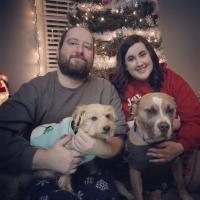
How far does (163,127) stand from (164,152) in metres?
0.20

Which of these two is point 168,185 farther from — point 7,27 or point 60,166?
point 7,27

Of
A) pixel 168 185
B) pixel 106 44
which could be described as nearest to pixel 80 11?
pixel 106 44

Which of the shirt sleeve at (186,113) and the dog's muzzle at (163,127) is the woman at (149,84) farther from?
the dog's muzzle at (163,127)

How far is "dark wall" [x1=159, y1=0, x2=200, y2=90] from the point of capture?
5355 mm

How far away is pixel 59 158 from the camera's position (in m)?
1.43

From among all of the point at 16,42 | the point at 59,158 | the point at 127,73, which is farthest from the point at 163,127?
the point at 16,42

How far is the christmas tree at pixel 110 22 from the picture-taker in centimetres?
325

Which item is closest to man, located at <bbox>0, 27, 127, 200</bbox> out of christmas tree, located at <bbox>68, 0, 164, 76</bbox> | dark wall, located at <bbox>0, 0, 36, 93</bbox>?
christmas tree, located at <bbox>68, 0, 164, 76</bbox>

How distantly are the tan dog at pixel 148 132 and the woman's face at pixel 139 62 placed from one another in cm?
35

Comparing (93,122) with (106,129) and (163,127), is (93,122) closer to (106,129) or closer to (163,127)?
(106,129)

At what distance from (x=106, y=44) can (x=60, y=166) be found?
2102 millimetres

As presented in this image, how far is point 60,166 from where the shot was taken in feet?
4.70

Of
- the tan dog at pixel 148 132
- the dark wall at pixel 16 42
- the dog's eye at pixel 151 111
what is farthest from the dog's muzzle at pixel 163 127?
the dark wall at pixel 16 42

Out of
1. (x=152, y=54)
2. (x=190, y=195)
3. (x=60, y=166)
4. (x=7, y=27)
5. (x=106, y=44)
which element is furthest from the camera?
(x=7, y=27)
